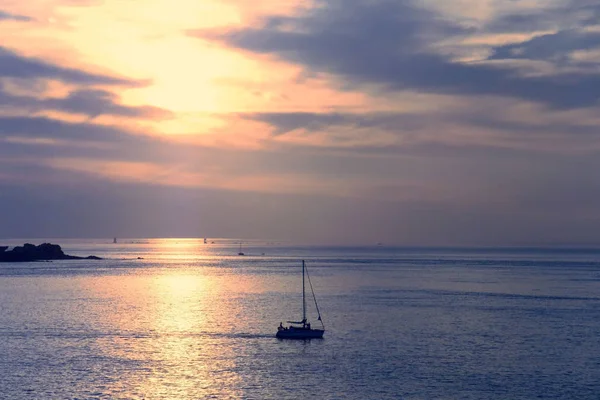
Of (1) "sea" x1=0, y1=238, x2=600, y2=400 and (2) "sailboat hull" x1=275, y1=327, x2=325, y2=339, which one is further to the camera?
(2) "sailboat hull" x1=275, y1=327, x2=325, y2=339

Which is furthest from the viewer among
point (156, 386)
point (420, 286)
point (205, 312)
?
point (420, 286)

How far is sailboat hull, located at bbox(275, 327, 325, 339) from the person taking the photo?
8644 centimetres

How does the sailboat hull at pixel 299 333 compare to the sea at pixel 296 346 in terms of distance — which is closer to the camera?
the sea at pixel 296 346

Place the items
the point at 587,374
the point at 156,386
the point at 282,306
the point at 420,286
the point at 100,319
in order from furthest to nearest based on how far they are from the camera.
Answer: the point at 420,286
the point at 282,306
the point at 100,319
the point at 587,374
the point at 156,386

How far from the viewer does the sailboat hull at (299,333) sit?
284ft

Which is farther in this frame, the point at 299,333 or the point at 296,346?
the point at 299,333

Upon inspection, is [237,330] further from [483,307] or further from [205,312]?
[483,307]

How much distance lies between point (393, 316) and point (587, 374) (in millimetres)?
44021

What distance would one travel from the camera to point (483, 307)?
121812 mm

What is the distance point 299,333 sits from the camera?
86.4 m

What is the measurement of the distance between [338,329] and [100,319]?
34906 mm

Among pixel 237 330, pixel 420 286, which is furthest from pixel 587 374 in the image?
pixel 420 286

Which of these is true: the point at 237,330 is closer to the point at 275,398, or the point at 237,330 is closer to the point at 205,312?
the point at 205,312

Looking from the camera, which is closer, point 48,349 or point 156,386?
point 156,386
